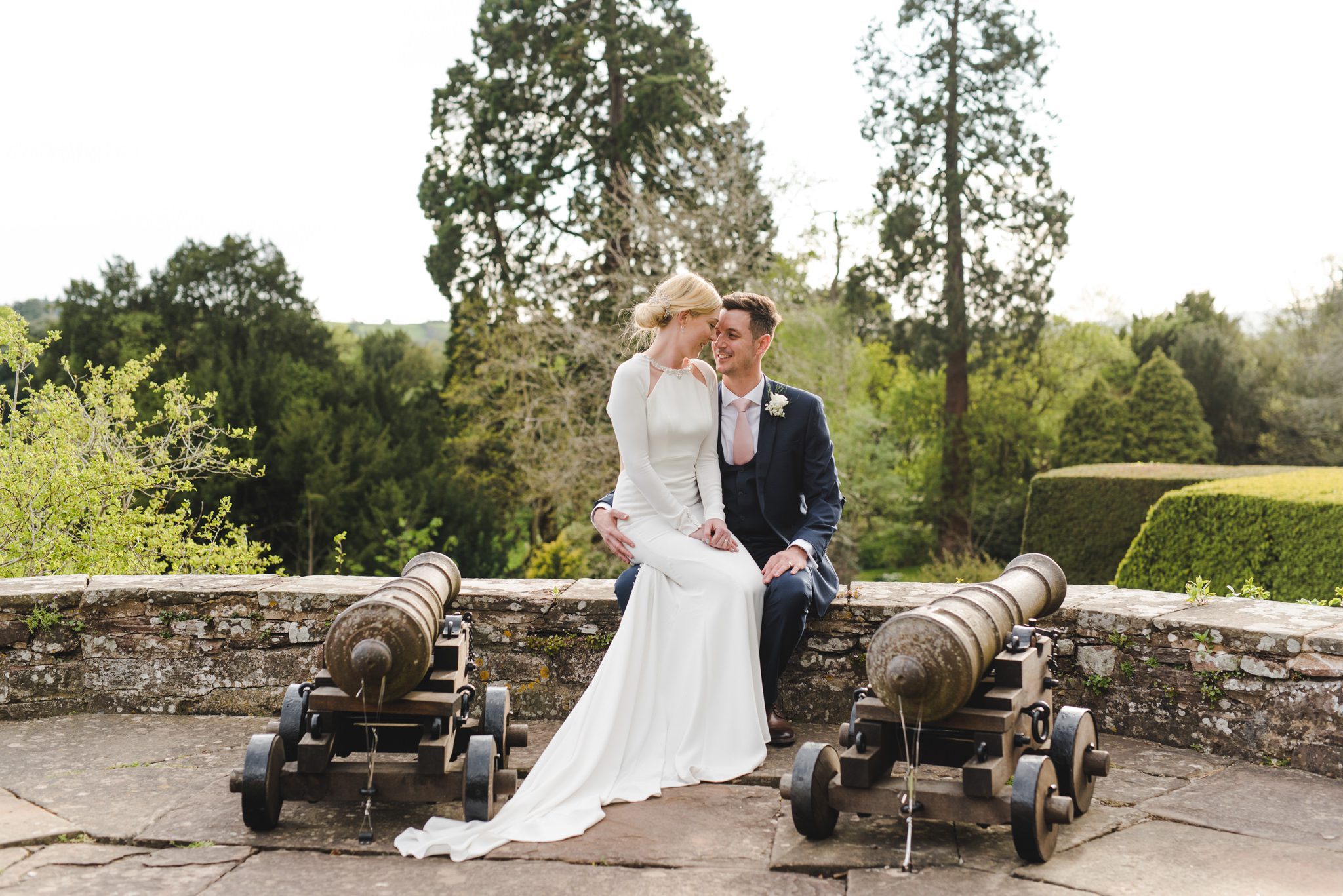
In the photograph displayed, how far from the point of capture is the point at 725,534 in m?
4.36

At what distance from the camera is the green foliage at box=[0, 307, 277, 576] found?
248 inches

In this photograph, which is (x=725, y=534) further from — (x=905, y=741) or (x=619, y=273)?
(x=619, y=273)

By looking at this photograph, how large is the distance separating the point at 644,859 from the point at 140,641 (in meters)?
2.82

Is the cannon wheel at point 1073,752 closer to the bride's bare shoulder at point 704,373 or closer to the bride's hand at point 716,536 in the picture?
the bride's hand at point 716,536

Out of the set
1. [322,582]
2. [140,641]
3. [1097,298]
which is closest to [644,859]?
[322,582]

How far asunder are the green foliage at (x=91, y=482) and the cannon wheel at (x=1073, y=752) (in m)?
5.37

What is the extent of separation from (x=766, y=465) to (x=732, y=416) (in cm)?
26

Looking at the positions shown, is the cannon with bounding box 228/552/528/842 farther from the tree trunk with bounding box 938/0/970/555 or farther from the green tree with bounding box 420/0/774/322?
the tree trunk with bounding box 938/0/970/555

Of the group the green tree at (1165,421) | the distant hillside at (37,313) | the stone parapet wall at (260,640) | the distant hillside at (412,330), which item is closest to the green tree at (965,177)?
the green tree at (1165,421)

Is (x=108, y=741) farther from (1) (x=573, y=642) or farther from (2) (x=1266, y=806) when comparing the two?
(2) (x=1266, y=806)

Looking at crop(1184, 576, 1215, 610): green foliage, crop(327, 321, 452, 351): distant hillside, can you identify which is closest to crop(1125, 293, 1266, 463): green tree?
crop(327, 321, 452, 351): distant hillside

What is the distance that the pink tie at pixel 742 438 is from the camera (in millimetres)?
4629

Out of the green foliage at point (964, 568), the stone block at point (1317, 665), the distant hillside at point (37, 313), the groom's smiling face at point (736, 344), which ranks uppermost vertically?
the distant hillside at point (37, 313)

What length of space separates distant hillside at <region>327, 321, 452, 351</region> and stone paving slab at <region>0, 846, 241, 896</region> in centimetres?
2805
